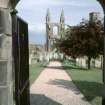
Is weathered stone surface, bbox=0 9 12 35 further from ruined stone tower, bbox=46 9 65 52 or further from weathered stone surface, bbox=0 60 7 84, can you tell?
ruined stone tower, bbox=46 9 65 52

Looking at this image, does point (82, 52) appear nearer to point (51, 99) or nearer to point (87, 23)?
point (87, 23)

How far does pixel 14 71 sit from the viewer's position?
9.49 meters

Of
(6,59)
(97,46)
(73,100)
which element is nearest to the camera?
(6,59)

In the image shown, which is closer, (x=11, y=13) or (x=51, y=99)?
(x=11, y=13)

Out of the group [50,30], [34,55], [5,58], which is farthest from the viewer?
[50,30]

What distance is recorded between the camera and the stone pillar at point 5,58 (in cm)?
855

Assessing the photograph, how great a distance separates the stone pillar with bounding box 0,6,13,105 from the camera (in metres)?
8.55

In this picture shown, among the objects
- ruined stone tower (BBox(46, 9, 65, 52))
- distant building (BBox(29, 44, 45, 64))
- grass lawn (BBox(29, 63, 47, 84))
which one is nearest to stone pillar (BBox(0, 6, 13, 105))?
grass lawn (BBox(29, 63, 47, 84))

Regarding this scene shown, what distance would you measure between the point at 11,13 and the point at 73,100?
910 cm

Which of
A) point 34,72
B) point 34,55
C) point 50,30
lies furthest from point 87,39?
point 50,30

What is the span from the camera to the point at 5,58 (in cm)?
857

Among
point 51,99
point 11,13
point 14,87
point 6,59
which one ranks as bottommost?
point 51,99

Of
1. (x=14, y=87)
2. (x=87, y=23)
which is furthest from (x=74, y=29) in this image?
(x=14, y=87)

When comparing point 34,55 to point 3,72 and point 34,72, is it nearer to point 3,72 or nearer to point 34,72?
point 34,72
